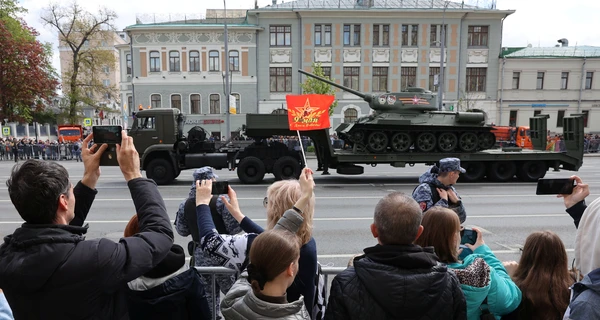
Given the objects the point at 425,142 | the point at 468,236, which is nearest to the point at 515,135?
the point at 425,142

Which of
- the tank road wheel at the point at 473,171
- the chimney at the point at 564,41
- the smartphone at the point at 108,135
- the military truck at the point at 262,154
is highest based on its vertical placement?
A: the chimney at the point at 564,41

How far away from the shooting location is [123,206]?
1041cm

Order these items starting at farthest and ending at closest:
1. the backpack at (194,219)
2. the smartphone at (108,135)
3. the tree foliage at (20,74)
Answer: the tree foliage at (20,74)
the backpack at (194,219)
the smartphone at (108,135)

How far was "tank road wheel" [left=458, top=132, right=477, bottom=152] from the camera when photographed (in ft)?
50.3

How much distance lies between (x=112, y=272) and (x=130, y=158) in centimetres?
63

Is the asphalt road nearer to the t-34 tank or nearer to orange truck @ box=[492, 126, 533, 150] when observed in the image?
the t-34 tank

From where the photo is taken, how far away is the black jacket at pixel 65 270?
172cm

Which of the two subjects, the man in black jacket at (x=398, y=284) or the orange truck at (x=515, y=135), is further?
the orange truck at (x=515, y=135)

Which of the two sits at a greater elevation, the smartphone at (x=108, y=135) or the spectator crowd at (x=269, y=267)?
the smartphone at (x=108, y=135)

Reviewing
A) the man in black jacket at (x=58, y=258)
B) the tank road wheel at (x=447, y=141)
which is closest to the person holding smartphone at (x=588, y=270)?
the man in black jacket at (x=58, y=258)

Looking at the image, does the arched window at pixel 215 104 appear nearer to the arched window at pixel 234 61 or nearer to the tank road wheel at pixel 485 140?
the arched window at pixel 234 61

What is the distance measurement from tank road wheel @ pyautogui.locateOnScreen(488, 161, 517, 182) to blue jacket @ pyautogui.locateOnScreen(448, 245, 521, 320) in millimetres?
13752

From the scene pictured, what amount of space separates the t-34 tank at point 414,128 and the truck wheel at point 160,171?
6.13 meters

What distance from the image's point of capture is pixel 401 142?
1502cm
